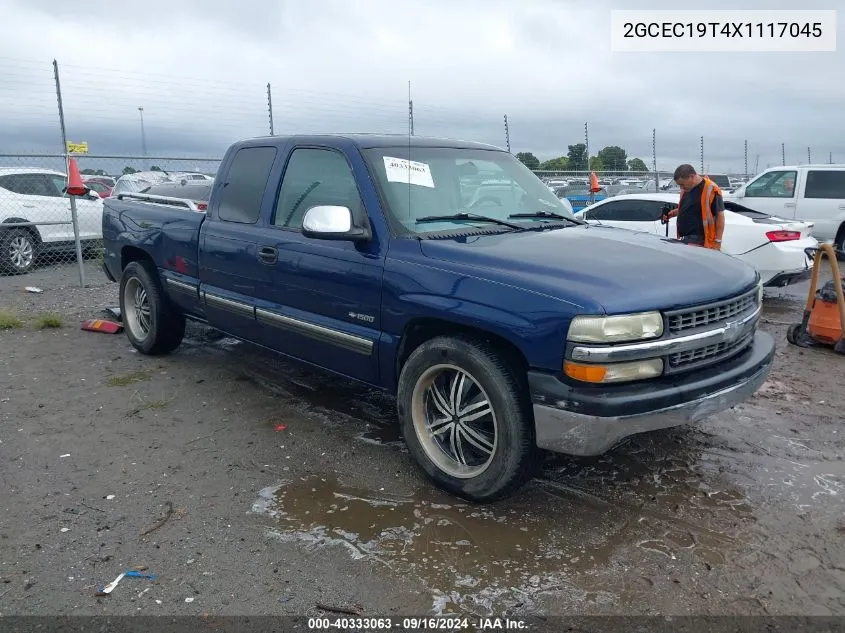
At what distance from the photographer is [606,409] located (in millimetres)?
2902

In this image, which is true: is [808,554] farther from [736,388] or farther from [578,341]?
[578,341]

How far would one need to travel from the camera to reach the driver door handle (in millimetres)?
4328

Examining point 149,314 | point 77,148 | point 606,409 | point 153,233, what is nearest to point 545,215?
point 606,409

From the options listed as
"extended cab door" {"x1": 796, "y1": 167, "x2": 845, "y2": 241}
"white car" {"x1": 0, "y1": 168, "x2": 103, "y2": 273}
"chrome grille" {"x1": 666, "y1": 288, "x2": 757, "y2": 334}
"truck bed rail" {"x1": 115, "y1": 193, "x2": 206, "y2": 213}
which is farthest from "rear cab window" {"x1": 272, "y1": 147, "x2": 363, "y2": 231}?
"extended cab door" {"x1": 796, "y1": 167, "x2": 845, "y2": 241}

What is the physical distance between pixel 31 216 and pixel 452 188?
9.13 metres

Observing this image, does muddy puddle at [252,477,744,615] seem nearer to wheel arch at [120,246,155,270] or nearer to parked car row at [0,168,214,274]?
wheel arch at [120,246,155,270]

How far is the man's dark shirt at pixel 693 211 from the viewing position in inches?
293

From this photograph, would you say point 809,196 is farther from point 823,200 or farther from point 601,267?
point 601,267

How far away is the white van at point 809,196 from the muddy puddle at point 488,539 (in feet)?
34.1

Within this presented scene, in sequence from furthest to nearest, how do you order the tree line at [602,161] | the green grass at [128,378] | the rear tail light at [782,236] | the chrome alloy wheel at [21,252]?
the tree line at [602,161] → the chrome alloy wheel at [21,252] → the rear tail light at [782,236] → the green grass at [128,378]

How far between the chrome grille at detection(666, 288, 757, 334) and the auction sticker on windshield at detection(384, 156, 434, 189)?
5.35 feet

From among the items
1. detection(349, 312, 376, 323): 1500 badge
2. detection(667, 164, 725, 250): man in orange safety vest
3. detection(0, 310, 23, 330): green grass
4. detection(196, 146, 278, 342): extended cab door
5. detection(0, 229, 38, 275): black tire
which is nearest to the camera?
detection(349, 312, 376, 323): 1500 badge

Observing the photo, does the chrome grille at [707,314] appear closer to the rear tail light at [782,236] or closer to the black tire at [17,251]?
the rear tail light at [782,236]

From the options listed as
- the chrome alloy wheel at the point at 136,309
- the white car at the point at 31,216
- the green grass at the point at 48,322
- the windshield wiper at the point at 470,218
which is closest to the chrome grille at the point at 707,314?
the windshield wiper at the point at 470,218
